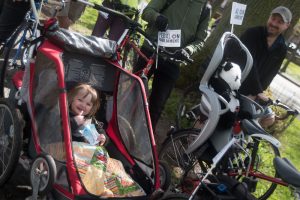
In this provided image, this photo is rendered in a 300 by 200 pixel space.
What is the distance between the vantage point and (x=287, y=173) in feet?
8.38

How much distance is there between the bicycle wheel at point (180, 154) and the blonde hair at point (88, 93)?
3.84ft

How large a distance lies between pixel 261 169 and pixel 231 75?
1707mm

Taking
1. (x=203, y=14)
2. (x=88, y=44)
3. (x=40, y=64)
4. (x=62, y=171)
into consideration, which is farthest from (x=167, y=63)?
(x=62, y=171)

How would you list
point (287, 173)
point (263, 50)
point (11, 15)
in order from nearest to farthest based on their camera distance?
point (287, 173) → point (11, 15) → point (263, 50)

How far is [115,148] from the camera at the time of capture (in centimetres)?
371

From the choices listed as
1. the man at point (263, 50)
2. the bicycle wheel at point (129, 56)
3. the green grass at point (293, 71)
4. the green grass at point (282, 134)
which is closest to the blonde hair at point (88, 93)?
the bicycle wheel at point (129, 56)

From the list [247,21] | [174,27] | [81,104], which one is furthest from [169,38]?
[247,21]

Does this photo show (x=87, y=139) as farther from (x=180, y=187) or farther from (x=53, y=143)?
(x=180, y=187)

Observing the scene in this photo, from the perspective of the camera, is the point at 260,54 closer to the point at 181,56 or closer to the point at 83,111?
the point at 181,56

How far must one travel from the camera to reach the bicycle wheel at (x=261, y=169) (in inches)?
155

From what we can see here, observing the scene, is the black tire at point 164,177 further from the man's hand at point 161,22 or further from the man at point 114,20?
the man at point 114,20

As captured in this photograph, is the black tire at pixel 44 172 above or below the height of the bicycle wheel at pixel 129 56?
below

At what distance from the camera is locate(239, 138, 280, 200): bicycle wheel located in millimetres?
3938

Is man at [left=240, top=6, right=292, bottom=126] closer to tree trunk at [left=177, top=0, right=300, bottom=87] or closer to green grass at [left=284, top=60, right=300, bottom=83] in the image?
tree trunk at [left=177, top=0, right=300, bottom=87]
